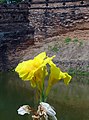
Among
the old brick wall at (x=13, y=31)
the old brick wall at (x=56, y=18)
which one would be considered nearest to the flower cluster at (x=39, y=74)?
the old brick wall at (x=13, y=31)

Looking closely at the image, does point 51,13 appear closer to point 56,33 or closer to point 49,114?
point 56,33

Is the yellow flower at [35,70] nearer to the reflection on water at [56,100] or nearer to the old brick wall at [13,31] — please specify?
the reflection on water at [56,100]

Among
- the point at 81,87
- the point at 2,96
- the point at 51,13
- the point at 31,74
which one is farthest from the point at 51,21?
the point at 31,74

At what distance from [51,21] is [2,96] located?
1102cm

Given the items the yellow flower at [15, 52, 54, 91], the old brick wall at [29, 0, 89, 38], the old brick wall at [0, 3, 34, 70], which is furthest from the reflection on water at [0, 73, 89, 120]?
the yellow flower at [15, 52, 54, 91]

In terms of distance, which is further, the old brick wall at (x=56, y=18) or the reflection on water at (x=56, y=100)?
the old brick wall at (x=56, y=18)

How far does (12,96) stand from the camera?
1522cm

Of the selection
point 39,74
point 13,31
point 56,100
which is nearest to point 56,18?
point 13,31

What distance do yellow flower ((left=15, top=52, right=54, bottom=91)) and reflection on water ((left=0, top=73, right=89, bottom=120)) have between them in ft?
28.0

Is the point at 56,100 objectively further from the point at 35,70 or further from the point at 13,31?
the point at 35,70

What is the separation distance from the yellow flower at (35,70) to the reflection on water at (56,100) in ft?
28.0

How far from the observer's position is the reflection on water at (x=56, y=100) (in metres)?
11.7

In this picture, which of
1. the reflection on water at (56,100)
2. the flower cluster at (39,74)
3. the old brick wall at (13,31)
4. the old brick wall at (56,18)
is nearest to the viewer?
the flower cluster at (39,74)

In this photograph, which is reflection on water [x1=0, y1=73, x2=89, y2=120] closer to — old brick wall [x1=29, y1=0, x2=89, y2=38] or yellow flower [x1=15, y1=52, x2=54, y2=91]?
old brick wall [x1=29, y1=0, x2=89, y2=38]
